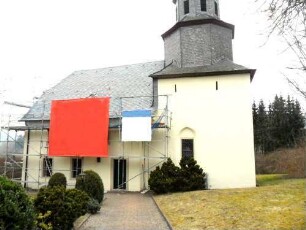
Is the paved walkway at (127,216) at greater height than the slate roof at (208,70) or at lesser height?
lesser

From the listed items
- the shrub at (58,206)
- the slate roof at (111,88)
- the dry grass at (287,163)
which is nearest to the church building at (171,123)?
the slate roof at (111,88)

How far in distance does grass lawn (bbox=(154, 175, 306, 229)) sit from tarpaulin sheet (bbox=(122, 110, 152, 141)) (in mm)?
4847

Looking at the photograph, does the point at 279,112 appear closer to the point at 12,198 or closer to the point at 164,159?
the point at 164,159

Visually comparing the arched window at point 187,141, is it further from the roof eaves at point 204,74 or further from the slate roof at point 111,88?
the roof eaves at point 204,74

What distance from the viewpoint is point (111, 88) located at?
2525cm

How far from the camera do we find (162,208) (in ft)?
47.9

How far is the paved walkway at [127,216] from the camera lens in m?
11.5

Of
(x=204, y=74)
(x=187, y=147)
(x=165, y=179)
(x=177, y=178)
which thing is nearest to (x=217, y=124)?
(x=187, y=147)

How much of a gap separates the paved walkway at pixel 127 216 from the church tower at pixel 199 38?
997 centimetres

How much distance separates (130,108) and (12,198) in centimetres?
1587

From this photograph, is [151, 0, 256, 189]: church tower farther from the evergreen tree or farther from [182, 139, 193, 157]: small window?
the evergreen tree

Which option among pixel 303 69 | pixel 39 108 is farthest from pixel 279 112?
pixel 303 69

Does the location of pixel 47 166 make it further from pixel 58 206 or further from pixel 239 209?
pixel 239 209

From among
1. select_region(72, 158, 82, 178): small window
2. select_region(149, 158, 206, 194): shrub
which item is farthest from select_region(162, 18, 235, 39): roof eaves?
select_region(72, 158, 82, 178): small window
